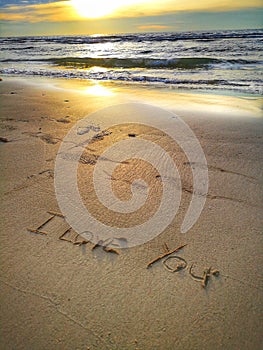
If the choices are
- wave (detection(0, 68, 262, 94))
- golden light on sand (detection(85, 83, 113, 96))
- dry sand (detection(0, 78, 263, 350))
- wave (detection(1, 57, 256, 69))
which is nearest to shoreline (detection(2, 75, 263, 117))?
golden light on sand (detection(85, 83, 113, 96))

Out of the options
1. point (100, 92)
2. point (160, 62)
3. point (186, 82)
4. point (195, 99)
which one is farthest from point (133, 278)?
point (160, 62)

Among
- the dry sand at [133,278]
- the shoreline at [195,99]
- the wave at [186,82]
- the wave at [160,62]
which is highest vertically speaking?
the wave at [160,62]

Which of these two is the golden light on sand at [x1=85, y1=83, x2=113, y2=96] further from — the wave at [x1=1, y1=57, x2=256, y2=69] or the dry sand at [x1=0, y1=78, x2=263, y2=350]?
the wave at [x1=1, y1=57, x2=256, y2=69]

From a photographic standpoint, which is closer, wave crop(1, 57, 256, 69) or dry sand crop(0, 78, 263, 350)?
dry sand crop(0, 78, 263, 350)

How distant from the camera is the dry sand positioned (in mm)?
1339

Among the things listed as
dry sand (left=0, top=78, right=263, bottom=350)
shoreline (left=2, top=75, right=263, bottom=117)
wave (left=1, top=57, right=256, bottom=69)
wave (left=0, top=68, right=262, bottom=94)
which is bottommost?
dry sand (left=0, top=78, right=263, bottom=350)

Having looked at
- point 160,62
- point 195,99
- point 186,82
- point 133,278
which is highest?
point 160,62

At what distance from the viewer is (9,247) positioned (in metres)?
1.84

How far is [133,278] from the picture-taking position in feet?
5.30

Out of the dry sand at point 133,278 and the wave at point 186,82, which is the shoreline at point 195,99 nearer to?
the wave at point 186,82

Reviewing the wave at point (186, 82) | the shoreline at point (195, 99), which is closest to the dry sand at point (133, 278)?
the shoreline at point (195, 99)

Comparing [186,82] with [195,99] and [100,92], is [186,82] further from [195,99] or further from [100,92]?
[100,92]

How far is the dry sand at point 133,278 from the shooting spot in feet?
4.39

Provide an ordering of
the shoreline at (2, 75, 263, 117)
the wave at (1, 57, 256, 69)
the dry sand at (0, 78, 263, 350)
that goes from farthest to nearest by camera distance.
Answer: the wave at (1, 57, 256, 69) → the shoreline at (2, 75, 263, 117) → the dry sand at (0, 78, 263, 350)
